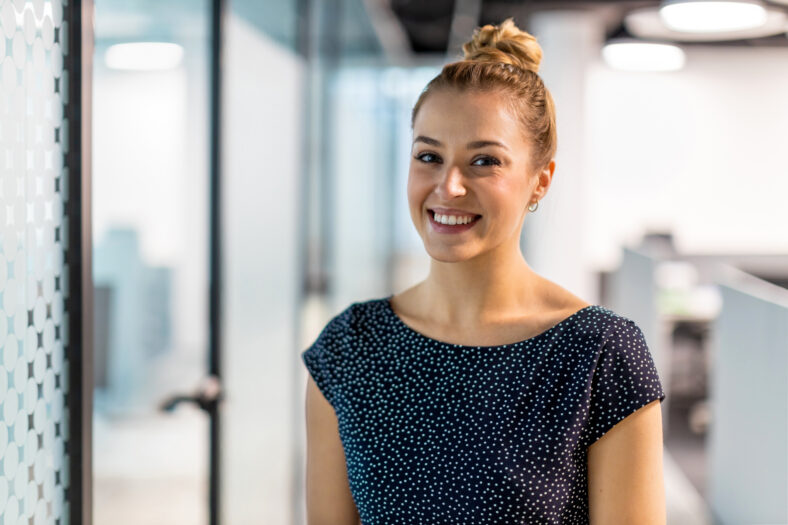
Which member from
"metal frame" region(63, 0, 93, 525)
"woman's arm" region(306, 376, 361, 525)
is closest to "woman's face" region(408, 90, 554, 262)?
"woman's arm" region(306, 376, 361, 525)

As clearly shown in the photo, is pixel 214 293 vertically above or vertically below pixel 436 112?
below

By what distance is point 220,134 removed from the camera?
7.38 ft

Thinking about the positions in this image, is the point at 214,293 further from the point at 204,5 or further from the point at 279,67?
the point at 279,67

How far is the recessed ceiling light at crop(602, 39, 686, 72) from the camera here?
6.94 m

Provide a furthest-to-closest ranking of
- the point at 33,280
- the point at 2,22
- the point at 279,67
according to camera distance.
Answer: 1. the point at 279,67
2. the point at 33,280
3. the point at 2,22

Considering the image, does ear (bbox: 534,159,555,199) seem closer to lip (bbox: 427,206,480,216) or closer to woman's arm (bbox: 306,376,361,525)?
lip (bbox: 427,206,480,216)

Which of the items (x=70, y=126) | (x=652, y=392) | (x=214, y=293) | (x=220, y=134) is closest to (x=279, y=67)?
(x=220, y=134)

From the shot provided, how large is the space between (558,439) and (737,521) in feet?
7.14

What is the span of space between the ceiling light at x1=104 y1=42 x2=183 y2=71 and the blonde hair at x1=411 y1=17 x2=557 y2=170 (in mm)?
762

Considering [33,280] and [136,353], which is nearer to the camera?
[33,280]

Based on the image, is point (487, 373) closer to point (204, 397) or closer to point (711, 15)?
point (204, 397)

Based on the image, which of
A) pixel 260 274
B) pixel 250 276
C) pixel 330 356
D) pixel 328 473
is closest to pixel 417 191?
pixel 330 356

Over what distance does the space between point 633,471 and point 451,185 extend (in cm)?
45

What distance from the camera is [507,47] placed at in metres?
1.31
